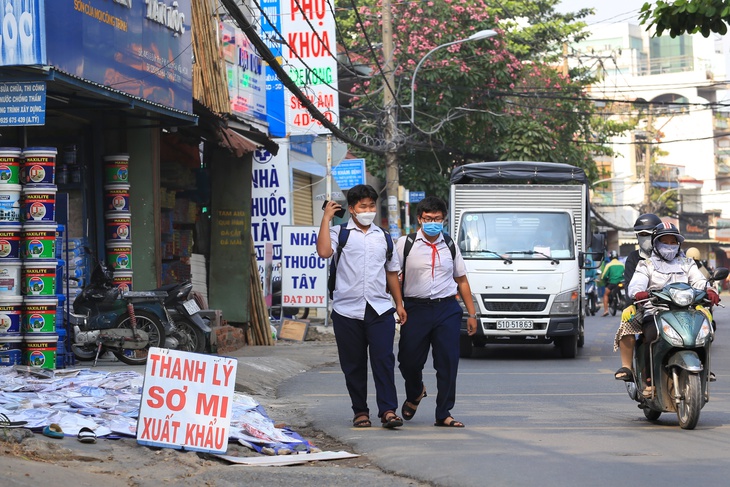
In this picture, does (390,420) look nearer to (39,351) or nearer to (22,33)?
(39,351)

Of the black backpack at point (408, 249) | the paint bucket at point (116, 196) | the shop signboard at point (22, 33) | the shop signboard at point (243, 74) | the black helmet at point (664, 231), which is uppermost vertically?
the shop signboard at point (243, 74)

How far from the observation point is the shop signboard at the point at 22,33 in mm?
11656

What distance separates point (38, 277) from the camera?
12461mm

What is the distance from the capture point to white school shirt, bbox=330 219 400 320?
9156mm

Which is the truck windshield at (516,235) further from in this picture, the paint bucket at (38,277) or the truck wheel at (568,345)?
the paint bucket at (38,277)

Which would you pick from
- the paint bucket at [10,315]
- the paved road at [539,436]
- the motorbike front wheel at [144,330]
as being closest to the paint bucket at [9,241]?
the paint bucket at [10,315]

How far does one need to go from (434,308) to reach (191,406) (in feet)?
8.09

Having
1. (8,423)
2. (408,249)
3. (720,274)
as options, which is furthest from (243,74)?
(8,423)

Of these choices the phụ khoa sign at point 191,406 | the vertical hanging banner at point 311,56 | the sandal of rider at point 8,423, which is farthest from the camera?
the vertical hanging banner at point 311,56

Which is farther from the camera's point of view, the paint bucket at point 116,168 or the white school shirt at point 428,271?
the paint bucket at point 116,168

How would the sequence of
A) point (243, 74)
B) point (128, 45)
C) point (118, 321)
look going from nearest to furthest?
point (128, 45)
point (118, 321)
point (243, 74)

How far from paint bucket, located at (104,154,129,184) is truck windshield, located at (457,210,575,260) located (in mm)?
5364

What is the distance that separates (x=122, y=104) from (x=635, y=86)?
267 ft

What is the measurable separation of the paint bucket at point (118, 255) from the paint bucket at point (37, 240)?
9.20ft
